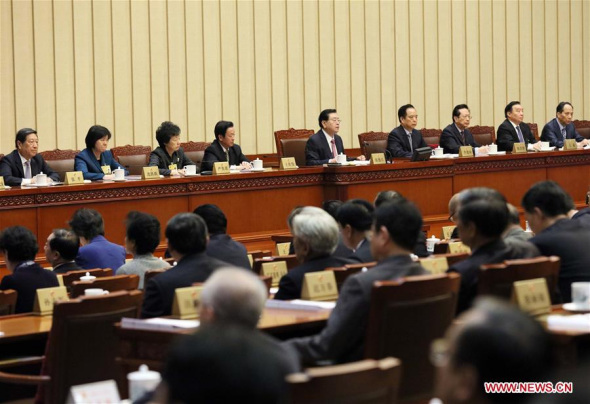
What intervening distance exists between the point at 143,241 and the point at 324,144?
496 cm

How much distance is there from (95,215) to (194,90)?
17.8 feet

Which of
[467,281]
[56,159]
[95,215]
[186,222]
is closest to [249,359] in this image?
[467,281]

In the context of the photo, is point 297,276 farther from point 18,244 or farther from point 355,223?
point 18,244

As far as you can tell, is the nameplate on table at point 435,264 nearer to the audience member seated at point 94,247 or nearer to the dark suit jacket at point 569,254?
the dark suit jacket at point 569,254

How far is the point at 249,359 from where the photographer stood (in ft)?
5.42

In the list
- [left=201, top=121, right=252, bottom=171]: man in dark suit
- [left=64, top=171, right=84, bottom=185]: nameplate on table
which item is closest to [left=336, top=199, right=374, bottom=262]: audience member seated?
[left=64, top=171, right=84, bottom=185]: nameplate on table

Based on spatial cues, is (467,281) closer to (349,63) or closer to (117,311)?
(117,311)

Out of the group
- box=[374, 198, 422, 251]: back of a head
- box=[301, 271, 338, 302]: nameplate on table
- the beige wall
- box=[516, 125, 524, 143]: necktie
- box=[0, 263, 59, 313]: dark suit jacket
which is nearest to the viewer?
box=[374, 198, 422, 251]: back of a head

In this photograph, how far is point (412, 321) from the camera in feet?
11.1

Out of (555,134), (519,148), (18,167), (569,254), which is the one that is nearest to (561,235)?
(569,254)

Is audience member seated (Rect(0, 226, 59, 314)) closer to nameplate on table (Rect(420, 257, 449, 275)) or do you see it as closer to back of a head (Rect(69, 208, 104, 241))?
back of a head (Rect(69, 208, 104, 241))

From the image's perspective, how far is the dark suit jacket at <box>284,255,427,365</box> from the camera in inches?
131

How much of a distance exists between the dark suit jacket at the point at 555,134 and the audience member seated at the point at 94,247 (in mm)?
6516

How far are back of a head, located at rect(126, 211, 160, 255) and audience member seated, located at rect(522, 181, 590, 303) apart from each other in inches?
66.5
